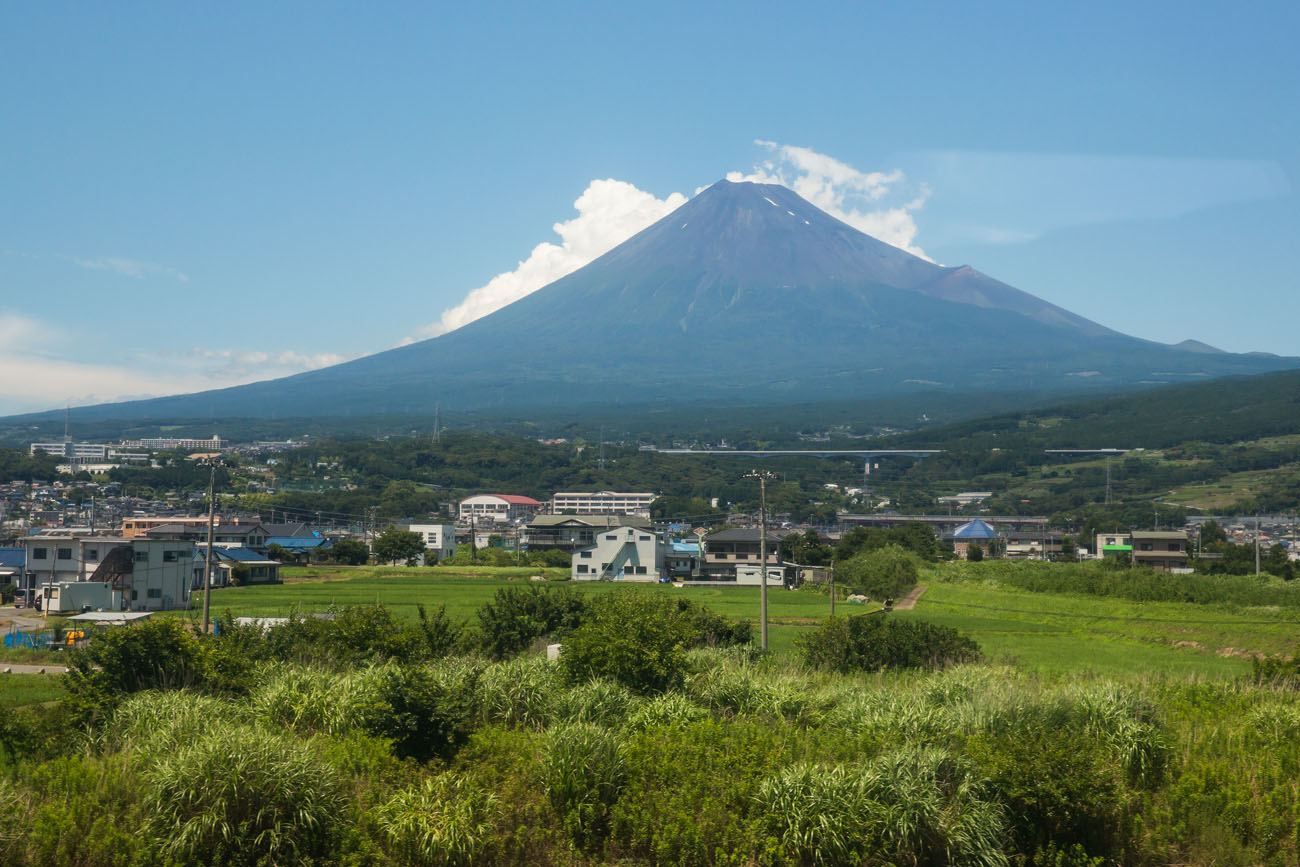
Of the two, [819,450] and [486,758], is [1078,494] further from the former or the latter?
[486,758]

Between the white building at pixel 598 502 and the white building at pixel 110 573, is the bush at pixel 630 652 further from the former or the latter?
the white building at pixel 598 502

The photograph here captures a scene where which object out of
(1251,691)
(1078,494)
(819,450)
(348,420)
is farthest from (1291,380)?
(1251,691)

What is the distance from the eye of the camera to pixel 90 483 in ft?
286

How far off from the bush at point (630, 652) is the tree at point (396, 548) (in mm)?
37179

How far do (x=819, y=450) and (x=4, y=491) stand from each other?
82.5 m

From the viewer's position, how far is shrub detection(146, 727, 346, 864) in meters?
8.66

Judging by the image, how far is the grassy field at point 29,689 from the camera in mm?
14398

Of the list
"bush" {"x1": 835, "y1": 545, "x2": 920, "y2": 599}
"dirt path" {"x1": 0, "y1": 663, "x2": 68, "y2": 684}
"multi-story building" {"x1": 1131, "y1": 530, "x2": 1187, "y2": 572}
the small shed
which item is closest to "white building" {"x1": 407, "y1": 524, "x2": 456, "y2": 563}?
"bush" {"x1": 835, "y1": 545, "x2": 920, "y2": 599}

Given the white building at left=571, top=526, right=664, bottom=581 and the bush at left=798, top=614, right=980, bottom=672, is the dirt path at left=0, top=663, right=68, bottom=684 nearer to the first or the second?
the bush at left=798, top=614, right=980, bottom=672

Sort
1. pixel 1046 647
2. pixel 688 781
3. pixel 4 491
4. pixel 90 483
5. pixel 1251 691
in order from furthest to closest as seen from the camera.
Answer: pixel 90 483
pixel 4 491
pixel 1046 647
pixel 1251 691
pixel 688 781

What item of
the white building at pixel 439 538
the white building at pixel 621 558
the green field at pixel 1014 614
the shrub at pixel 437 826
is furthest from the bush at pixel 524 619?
the white building at pixel 439 538

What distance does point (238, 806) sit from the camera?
8859mm

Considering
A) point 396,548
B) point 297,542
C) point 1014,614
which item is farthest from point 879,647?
point 297,542

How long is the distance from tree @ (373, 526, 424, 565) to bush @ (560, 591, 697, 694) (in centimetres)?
3718
